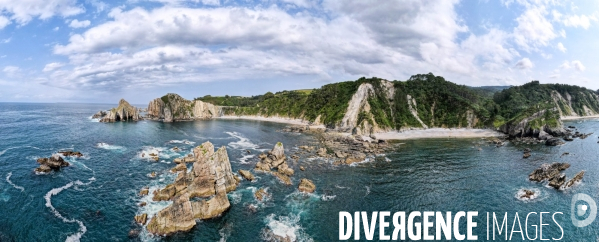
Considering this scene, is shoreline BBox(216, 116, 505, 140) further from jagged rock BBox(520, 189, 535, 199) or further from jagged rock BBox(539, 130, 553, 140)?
jagged rock BBox(520, 189, 535, 199)

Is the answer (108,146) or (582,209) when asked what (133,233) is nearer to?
(108,146)

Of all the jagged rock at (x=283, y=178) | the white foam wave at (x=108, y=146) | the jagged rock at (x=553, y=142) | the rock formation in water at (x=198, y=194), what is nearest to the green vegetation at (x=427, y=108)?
the jagged rock at (x=553, y=142)

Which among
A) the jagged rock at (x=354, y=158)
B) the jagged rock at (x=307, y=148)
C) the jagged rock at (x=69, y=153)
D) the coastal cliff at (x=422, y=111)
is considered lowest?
the jagged rock at (x=69, y=153)

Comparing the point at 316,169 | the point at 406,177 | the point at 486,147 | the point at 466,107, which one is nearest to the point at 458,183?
the point at 406,177

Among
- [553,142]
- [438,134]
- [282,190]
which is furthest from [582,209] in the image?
[438,134]

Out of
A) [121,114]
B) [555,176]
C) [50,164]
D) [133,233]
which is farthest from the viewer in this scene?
[121,114]

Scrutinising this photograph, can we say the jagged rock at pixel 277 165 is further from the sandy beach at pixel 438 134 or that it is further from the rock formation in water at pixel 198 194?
the sandy beach at pixel 438 134
